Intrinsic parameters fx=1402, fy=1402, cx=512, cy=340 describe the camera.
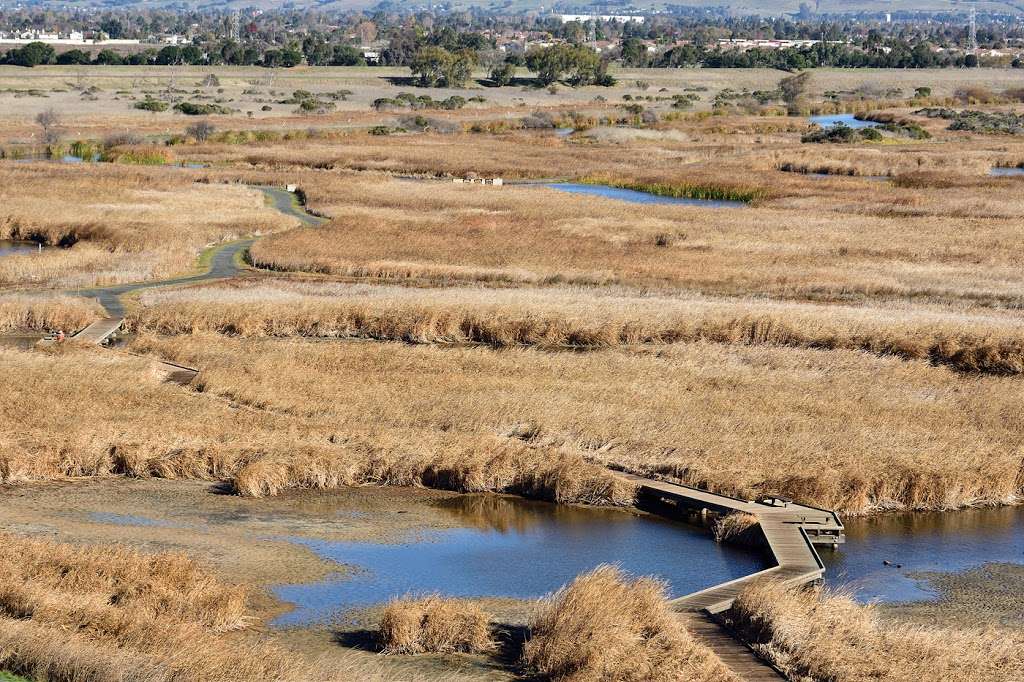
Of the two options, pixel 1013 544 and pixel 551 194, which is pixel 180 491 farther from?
pixel 551 194

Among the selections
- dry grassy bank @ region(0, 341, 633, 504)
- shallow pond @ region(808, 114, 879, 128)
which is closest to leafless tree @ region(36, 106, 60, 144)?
shallow pond @ region(808, 114, 879, 128)

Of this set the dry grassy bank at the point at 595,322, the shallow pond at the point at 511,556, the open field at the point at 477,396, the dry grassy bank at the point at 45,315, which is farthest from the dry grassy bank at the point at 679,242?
the shallow pond at the point at 511,556

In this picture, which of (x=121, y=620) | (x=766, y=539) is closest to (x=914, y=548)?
(x=766, y=539)

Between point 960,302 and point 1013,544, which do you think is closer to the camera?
point 1013,544

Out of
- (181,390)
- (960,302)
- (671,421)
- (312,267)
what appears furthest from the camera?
(312,267)

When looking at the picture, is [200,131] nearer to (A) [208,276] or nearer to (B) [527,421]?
(A) [208,276]

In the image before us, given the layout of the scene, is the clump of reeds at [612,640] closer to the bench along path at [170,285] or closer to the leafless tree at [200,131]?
the bench along path at [170,285]

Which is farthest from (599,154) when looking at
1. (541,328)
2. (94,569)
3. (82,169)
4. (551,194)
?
(94,569)
